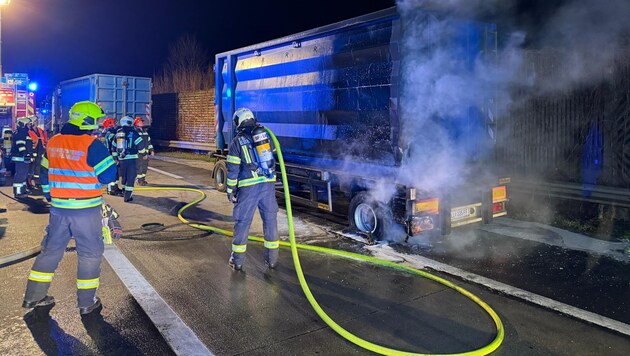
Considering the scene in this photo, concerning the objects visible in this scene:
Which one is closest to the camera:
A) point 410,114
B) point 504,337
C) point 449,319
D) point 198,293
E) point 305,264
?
point 504,337

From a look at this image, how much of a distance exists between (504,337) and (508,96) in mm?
5236

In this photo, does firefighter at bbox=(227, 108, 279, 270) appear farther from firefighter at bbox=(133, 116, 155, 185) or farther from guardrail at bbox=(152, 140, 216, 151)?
guardrail at bbox=(152, 140, 216, 151)

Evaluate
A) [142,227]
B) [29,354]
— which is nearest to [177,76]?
[142,227]

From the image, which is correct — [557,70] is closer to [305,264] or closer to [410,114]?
[410,114]

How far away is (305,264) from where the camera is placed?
5312 millimetres

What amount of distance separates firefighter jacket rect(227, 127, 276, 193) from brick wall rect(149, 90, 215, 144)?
13.8 meters

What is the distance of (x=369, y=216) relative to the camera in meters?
6.39

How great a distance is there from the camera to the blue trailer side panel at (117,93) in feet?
56.2

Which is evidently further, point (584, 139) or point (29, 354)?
point (584, 139)

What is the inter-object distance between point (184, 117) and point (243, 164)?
16.4 meters

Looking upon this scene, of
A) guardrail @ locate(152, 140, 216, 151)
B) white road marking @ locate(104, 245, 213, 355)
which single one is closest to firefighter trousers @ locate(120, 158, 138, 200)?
white road marking @ locate(104, 245, 213, 355)

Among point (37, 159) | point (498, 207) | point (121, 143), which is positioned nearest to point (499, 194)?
point (498, 207)

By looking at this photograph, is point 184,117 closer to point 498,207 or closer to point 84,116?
point 498,207

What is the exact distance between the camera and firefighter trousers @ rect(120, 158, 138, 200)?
9109 millimetres
